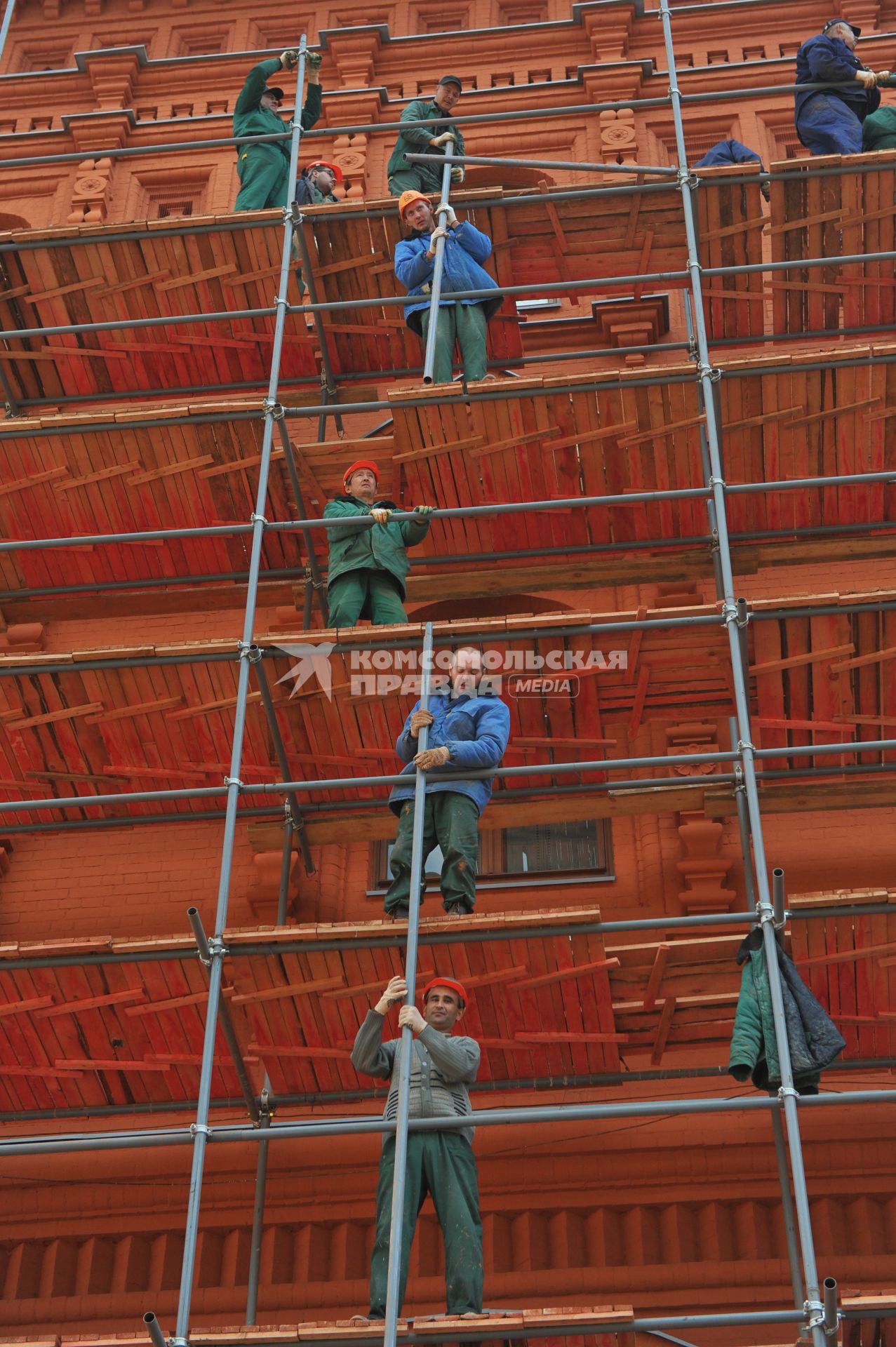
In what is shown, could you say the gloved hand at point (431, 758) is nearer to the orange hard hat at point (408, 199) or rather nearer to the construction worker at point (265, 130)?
the orange hard hat at point (408, 199)

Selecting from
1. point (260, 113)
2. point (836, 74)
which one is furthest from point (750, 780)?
point (260, 113)

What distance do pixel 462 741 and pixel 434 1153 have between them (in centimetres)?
258

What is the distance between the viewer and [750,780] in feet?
38.7

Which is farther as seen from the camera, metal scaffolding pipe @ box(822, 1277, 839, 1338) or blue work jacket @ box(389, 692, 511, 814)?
blue work jacket @ box(389, 692, 511, 814)

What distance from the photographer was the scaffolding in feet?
34.4

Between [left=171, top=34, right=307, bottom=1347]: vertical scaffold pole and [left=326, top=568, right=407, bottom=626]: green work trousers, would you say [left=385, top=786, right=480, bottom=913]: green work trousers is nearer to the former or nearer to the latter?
[left=171, top=34, right=307, bottom=1347]: vertical scaffold pole

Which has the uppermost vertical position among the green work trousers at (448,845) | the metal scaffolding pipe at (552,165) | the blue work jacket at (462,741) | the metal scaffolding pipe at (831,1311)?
the metal scaffolding pipe at (552,165)

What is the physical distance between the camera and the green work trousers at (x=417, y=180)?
1716 cm

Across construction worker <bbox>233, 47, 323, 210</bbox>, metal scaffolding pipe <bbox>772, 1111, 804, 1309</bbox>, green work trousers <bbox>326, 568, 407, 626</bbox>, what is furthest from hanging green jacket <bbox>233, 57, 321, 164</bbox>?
metal scaffolding pipe <bbox>772, 1111, 804, 1309</bbox>

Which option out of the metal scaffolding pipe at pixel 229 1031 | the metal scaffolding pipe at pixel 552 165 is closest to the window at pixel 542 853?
the metal scaffolding pipe at pixel 229 1031

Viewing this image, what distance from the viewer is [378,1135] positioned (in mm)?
13352

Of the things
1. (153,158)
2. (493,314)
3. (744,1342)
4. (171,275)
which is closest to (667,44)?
(493,314)

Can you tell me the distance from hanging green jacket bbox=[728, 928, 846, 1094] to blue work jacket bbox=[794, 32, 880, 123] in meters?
8.91

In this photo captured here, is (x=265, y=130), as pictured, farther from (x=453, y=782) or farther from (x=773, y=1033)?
(x=773, y=1033)
